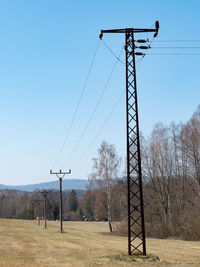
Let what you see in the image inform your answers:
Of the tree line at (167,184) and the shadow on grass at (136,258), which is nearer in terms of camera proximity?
the shadow on grass at (136,258)

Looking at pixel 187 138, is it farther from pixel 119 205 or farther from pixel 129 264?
pixel 129 264

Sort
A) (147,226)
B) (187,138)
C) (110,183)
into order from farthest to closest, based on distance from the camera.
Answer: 1. (110,183)
2. (147,226)
3. (187,138)

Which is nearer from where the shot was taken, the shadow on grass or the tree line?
the shadow on grass

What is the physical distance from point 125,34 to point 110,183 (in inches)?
1530

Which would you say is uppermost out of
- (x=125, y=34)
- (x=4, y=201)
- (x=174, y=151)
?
(x=125, y=34)

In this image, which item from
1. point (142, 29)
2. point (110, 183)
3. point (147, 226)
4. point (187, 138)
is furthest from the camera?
point (110, 183)

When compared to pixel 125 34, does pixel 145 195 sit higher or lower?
lower

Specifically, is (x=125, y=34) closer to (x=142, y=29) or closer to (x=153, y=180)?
(x=142, y=29)

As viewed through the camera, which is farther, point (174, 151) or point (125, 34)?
point (174, 151)

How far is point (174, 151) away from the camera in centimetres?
4841

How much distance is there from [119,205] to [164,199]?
34.9 ft

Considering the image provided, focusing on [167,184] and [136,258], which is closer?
[136,258]

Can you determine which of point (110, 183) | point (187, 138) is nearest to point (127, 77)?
point (187, 138)

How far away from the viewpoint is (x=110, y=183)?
178ft
